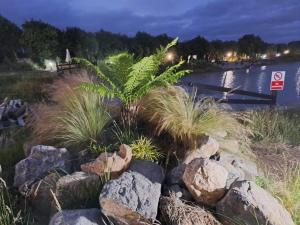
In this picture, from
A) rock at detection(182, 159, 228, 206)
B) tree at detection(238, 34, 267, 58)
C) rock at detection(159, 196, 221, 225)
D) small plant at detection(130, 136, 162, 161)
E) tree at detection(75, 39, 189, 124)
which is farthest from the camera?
tree at detection(238, 34, 267, 58)

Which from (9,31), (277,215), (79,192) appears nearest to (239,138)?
(277,215)

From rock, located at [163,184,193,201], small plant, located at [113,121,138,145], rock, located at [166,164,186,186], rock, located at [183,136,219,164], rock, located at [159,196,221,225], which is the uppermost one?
small plant, located at [113,121,138,145]

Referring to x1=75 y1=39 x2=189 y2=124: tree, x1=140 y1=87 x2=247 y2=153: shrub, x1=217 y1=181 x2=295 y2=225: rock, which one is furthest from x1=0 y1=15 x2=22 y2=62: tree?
x1=217 y1=181 x2=295 y2=225: rock

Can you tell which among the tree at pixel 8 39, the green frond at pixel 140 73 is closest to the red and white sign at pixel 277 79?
the green frond at pixel 140 73

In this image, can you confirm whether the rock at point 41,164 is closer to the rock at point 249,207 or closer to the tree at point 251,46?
the rock at point 249,207

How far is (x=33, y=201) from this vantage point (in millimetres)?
3928

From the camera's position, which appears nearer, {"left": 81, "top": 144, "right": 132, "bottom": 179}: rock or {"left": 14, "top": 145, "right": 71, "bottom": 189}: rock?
{"left": 81, "top": 144, "right": 132, "bottom": 179}: rock

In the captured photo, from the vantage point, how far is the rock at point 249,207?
3.03 metres

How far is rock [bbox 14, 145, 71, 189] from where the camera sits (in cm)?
414

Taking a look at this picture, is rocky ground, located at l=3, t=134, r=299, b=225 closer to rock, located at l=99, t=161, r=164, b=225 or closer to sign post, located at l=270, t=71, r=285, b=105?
rock, located at l=99, t=161, r=164, b=225

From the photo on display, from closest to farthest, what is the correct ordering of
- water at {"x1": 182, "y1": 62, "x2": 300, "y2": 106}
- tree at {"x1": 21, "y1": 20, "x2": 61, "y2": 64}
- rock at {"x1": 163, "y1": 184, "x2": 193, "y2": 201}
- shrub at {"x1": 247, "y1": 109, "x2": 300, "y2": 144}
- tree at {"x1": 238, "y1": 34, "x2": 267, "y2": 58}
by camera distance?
rock at {"x1": 163, "y1": 184, "x2": 193, "y2": 201} < shrub at {"x1": 247, "y1": 109, "x2": 300, "y2": 144} < water at {"x1": 182, "y1": 62, "x2": 300, "y2": 106} < tree at {"x1": 21, "y1": 20, "x2": 61, "y2": 64} < tree at {"x1": 238, "y1": 34, "x2": 267, "y2": 58}

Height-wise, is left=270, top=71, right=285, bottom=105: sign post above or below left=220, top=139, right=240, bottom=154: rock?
above

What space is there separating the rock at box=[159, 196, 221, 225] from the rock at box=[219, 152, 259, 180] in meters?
1.00

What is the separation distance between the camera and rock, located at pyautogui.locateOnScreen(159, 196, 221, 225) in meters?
3.14
